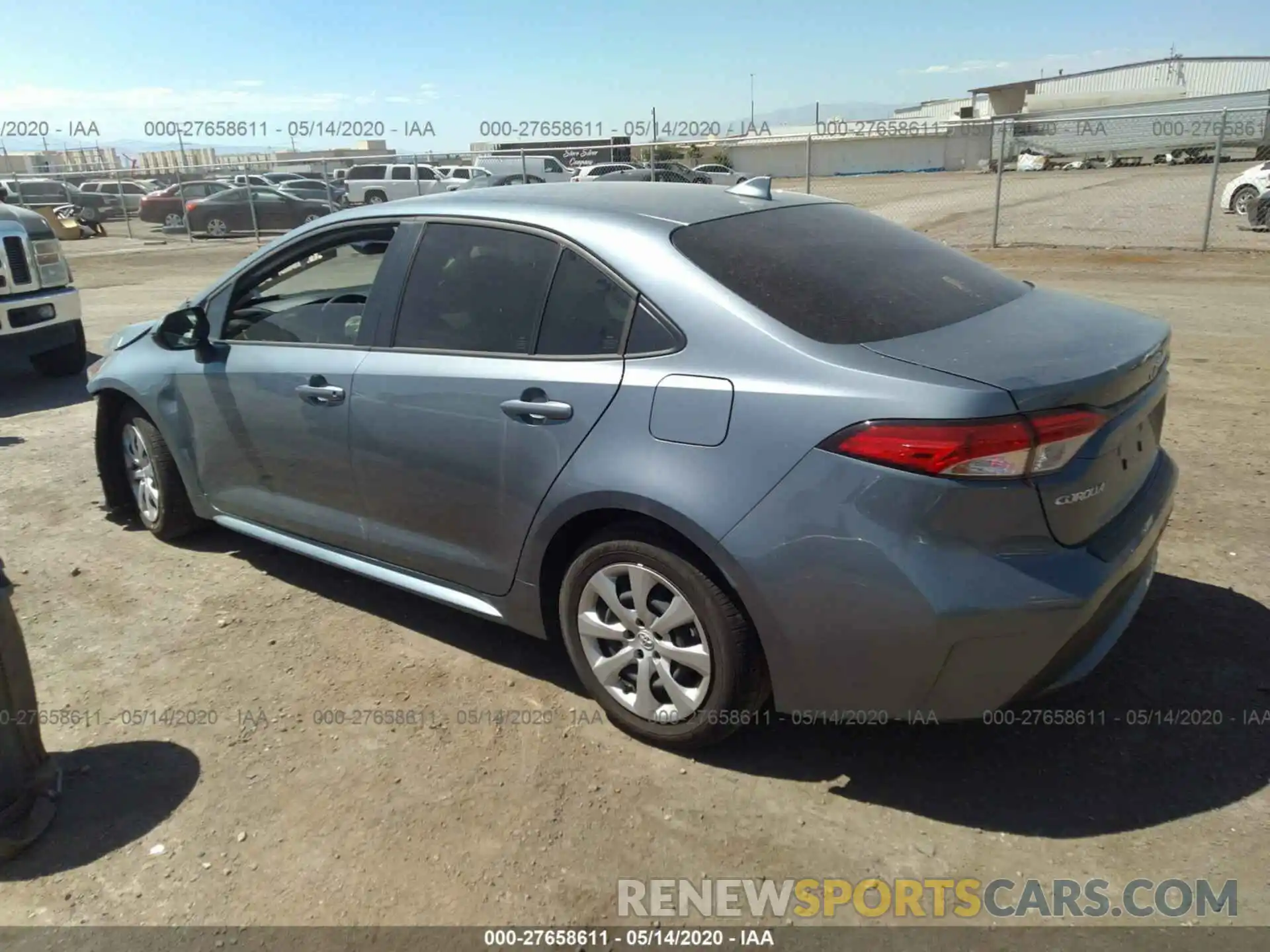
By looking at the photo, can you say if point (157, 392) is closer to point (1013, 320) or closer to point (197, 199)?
point (1013, 320)

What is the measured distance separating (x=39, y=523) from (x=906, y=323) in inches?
192

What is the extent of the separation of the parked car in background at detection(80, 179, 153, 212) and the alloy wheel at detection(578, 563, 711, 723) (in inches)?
1248

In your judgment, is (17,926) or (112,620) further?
(112,620)

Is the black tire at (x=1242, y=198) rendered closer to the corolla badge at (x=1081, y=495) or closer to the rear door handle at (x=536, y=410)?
the corolla badge at (x=1081, y=495)

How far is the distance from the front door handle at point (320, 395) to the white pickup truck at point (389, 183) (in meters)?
24.7

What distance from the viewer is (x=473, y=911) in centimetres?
253

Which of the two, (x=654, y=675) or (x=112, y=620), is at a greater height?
(x=654, y=675)

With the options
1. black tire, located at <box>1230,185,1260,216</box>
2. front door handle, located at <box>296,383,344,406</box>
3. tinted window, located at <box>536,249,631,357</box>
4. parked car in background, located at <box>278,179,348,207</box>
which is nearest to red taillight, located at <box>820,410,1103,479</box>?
tinted window, located at <box>536,249,631,357</box>

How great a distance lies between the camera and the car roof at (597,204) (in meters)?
3.30

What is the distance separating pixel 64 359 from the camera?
9023 mm

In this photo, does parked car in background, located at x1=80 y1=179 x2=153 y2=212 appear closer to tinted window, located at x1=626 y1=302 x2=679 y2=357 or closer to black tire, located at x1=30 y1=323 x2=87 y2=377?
black tire, located at x1=30 y1=323 x2=87 y2=377

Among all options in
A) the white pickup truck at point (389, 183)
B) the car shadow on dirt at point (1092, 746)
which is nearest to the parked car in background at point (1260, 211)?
the car shadow on dirt at point (1092, 746)

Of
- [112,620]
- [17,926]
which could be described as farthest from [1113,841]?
[112,620]

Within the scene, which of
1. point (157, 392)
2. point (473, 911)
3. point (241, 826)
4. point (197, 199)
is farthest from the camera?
point (197, 199)
